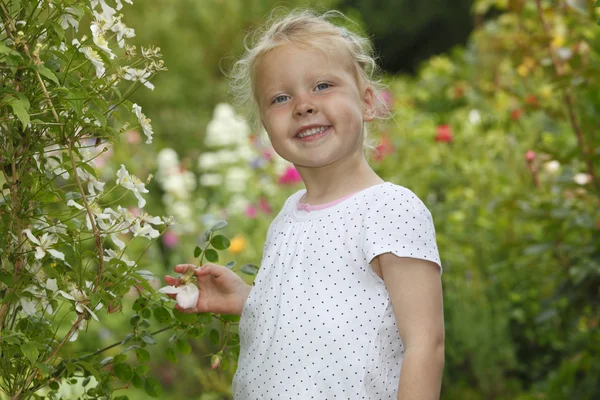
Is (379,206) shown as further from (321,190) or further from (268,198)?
(268,198)

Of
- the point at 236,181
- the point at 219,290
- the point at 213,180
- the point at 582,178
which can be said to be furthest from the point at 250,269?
the point at 213,180

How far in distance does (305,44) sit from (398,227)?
1.42ft

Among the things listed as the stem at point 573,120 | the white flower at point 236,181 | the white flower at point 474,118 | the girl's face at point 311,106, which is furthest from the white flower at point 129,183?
the white flower at point 474,118

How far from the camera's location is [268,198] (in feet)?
16.4

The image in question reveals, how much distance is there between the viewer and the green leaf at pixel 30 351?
1.41 meters

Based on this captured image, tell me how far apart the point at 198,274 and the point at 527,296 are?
233 cm

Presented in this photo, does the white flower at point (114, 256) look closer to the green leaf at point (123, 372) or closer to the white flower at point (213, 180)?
the green leaf at point (123, 372)

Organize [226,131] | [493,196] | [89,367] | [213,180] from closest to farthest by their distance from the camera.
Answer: [89,367], [493,196], [213,180], [226,131]

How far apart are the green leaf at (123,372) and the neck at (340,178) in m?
0.51

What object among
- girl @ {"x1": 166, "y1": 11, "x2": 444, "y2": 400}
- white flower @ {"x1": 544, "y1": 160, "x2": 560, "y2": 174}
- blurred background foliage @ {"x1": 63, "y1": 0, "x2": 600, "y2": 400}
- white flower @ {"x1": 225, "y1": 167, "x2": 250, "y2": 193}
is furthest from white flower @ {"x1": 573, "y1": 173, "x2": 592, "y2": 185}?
white flower @ {"x1": 225, "y1": 167, "x2": 250, "y2": 193}

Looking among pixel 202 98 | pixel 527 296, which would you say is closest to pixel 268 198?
pixel 527 296

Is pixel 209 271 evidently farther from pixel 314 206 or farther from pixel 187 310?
pixel 314 206

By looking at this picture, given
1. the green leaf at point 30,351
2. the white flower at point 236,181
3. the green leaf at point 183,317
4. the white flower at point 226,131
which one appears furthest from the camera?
the white flower at point 226,131

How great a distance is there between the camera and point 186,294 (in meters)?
1.82
